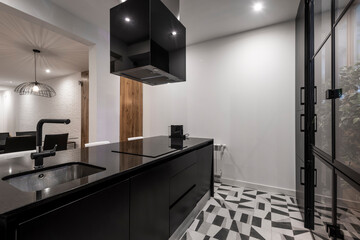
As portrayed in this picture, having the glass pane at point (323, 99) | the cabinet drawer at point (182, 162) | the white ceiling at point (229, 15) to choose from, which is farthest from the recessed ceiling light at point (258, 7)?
the cabinet drawer at point (182, 162)

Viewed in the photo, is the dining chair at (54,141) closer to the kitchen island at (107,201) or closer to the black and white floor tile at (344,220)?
the kitchen island at (107,201)

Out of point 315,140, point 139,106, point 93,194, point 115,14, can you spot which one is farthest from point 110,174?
point 139,106

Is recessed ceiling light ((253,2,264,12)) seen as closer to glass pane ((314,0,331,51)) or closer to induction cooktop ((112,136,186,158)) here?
glass pane ((314,0,331,51))

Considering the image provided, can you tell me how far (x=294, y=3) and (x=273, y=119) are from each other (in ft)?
5.31

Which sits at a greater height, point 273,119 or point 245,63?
point 245,63

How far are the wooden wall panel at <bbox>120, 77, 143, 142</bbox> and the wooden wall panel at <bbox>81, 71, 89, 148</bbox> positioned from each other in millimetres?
1540

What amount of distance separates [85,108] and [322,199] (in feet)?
16.3

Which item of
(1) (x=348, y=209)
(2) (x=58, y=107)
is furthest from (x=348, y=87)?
(2) (x=58, y=107)

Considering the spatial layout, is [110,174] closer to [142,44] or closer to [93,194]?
[93,194]

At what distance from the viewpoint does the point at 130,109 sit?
3.82 m

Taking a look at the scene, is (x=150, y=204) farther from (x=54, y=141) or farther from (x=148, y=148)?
(x=54, y=141)

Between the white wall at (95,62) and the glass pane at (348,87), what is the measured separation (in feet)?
8.90

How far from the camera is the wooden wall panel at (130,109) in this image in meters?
3.62

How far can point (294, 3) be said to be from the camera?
7.49ft
